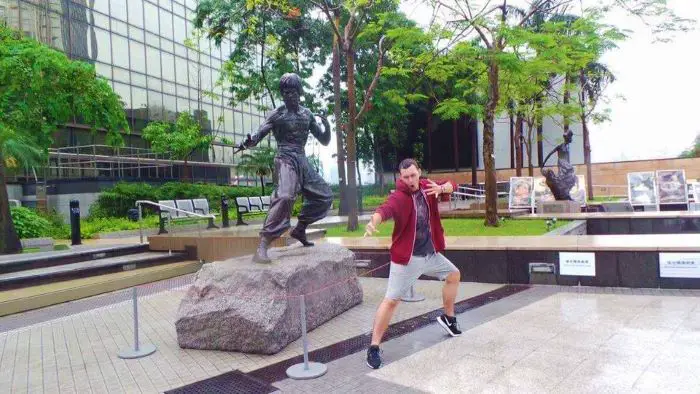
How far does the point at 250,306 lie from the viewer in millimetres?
5312

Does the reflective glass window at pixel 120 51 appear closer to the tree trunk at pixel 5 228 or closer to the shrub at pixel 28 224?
the shrub at pixel 28 224

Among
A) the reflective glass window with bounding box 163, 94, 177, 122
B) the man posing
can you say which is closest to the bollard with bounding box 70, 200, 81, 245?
the man posing

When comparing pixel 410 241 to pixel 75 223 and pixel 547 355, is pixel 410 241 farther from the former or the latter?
pixel 75 223

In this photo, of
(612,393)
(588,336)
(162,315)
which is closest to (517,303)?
(588,336)

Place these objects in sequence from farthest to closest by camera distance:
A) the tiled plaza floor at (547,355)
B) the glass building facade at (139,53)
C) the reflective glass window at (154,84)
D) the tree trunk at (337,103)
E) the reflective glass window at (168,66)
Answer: the reflective glass window at (168,66) → the reflective glass window at (154,84) → the glass building facade at (139,53) → the tree trunk at (337,103) → the tiled plaza floor at (547,355)

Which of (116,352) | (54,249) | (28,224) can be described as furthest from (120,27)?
(116,352)

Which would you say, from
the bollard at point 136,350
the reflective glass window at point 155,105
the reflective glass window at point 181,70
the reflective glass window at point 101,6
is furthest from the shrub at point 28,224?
the reflective glass window at point 181,70

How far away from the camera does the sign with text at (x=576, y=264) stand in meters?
7.54

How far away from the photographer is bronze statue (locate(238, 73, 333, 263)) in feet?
21.4

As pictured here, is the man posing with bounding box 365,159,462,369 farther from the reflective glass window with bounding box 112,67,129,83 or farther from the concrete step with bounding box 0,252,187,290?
the reflective glass window with bounding box 112,67,129,83

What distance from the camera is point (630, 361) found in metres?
4.32

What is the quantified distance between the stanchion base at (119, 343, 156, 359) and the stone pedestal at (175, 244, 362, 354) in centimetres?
33

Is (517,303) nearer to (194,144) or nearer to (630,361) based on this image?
(630,361)

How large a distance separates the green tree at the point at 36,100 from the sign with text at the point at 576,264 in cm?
1085
